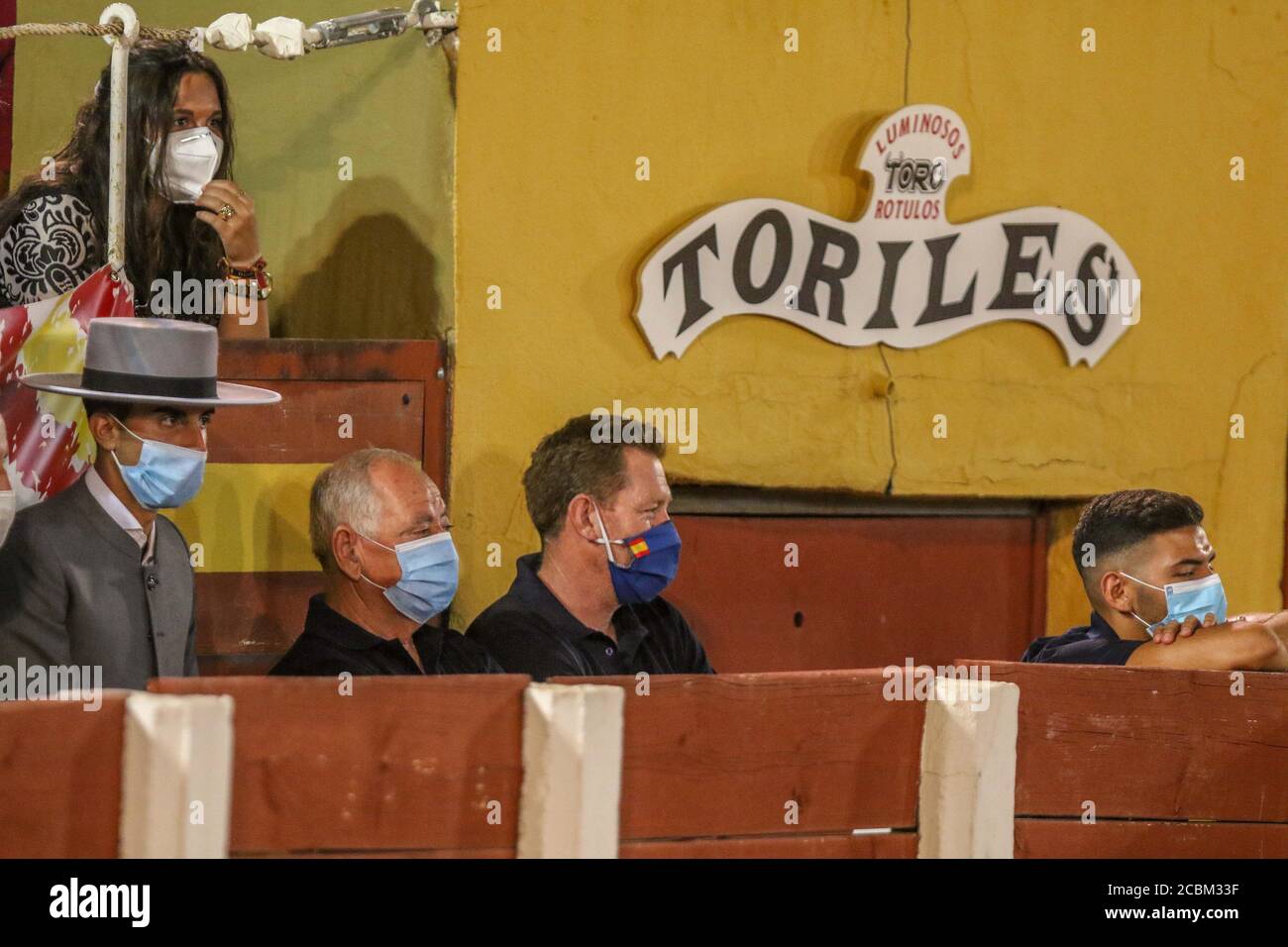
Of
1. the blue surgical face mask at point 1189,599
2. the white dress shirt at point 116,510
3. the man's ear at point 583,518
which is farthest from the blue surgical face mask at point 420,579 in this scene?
the blue surgical face mask at point 1189,599

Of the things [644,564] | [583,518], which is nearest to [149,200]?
[583,518]

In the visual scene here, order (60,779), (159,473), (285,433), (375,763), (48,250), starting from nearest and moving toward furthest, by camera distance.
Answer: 1. (60,779)
2. (375,763)
3. (159,473)
4. (48,250)
5. (285,433)

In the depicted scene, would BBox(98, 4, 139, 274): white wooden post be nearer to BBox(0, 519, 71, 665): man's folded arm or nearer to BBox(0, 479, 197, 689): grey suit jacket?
BBox(0, 479, 197, 689): grey suit jacket

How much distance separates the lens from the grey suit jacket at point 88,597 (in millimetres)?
3936

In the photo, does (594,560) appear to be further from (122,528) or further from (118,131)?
(118,131)

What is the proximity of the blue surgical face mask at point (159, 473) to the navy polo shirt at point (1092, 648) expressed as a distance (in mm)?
2194

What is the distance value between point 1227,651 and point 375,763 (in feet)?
7.00

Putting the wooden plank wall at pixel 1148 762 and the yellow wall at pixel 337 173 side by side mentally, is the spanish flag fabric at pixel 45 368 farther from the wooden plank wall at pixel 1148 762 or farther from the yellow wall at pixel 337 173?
the wooden plank wall at pixel 1148 762

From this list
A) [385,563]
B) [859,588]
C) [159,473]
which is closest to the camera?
[159,473]

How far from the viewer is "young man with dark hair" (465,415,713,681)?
4496 mm

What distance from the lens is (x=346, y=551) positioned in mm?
4344

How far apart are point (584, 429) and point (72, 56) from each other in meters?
2.24
